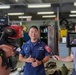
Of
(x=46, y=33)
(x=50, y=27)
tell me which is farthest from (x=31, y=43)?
(x=46, y=33)

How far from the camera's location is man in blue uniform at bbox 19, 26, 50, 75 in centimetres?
277

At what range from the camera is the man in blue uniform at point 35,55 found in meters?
2.77

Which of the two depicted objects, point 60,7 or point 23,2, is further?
point 60,7

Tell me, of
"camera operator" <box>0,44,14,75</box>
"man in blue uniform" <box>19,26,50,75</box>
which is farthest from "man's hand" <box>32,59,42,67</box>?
"camera operator" <box>0,44,14,75</box>

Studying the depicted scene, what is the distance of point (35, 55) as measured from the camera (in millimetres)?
2809

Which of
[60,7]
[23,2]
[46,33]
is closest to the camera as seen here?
[46,33]

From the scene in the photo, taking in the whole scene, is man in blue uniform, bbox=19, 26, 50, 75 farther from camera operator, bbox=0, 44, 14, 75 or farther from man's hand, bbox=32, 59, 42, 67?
camera operator, bbox=0, 44, 14, 75

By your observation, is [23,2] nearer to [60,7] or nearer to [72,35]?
[60,7]

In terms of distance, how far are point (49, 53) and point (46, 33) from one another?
7755 mm

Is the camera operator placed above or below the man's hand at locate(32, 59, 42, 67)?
above

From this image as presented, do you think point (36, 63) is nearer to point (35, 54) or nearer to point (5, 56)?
point (35, 54)

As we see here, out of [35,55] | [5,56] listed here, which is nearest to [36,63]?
[35,55]

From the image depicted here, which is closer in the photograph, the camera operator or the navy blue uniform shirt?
the camera operator

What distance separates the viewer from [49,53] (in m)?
2.83
